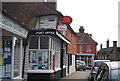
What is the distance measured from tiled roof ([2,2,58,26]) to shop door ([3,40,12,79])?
29.7 feet

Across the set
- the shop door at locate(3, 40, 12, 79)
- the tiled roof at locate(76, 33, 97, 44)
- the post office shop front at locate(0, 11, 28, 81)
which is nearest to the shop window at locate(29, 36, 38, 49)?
the post office shop front at locate(0, 11, 28, 81)

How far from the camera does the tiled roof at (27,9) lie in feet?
61.4

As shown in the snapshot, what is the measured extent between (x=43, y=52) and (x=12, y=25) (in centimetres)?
582

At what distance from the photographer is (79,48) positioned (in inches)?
2079

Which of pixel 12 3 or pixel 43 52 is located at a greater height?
pixel 12 3

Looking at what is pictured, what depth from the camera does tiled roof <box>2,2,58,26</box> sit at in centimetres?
1872

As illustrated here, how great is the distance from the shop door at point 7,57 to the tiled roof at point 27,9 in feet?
29.7

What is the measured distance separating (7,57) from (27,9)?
34.2 feet

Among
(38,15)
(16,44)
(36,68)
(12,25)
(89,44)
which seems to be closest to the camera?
(12,25)

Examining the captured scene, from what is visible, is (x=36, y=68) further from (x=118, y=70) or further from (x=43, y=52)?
(x=118, y=70)

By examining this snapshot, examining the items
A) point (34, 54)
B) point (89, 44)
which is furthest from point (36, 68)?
point (89, 44)

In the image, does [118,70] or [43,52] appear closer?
[118,70]

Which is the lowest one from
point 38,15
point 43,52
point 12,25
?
point 43,52

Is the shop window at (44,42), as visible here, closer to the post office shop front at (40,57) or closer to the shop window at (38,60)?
the post office shop front at (40,57)
